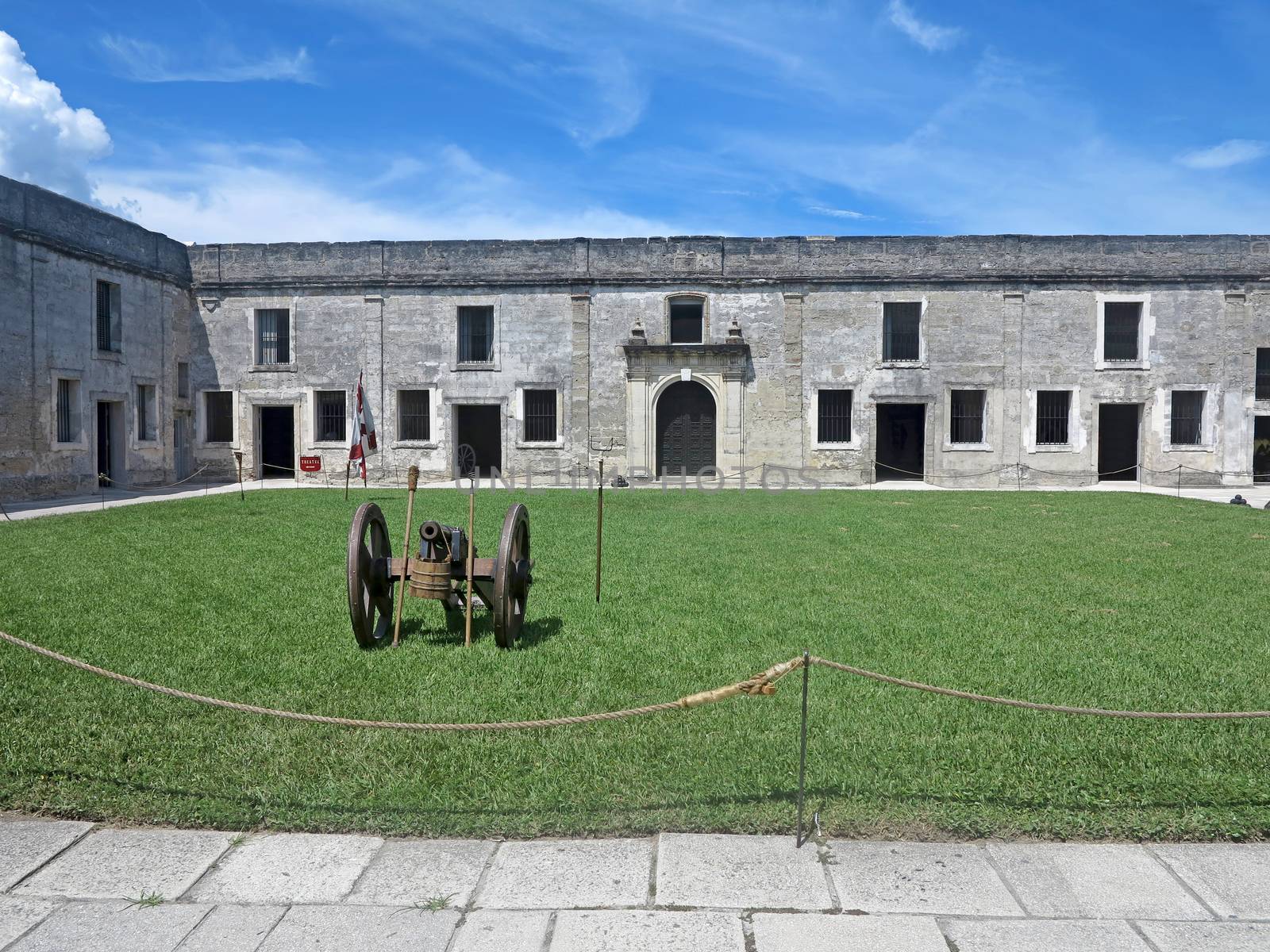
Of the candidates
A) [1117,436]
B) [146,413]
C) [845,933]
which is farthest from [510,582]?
[1117,436]

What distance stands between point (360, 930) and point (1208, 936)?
8.23ft

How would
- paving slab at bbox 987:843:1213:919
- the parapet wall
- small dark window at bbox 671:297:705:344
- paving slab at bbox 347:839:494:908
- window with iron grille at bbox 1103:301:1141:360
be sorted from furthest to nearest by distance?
small dark window at bbox 671:297:705:344
window with iron grille at bbox 1103:301:1141:360
the parapet wall
paving slab at bbox 347:839:494:908
paving slab at bbox 987:843:1213:919

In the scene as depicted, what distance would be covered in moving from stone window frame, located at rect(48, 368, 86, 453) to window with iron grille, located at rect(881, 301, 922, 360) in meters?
17.1

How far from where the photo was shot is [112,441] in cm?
1930

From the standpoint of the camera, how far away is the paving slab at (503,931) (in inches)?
105

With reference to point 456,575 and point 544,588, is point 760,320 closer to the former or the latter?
point 544,588

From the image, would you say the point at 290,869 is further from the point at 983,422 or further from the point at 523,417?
the point at 983,422

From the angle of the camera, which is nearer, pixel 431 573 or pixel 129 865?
pixel 129 865

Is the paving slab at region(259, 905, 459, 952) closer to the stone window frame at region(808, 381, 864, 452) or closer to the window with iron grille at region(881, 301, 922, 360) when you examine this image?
the stone window frame at region(808, 381, 864, 452)

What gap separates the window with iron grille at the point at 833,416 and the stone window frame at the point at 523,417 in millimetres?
6112

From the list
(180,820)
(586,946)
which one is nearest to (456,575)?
(180,820)

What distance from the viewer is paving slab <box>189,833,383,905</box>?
9.67 feet

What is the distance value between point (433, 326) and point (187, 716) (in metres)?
18.3

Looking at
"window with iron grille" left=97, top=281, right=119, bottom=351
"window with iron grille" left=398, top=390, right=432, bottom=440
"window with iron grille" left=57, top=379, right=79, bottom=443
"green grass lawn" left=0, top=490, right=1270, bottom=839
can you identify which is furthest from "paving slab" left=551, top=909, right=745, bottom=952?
"window with iron grille" left=398, top=390, right=432, bottom=440
